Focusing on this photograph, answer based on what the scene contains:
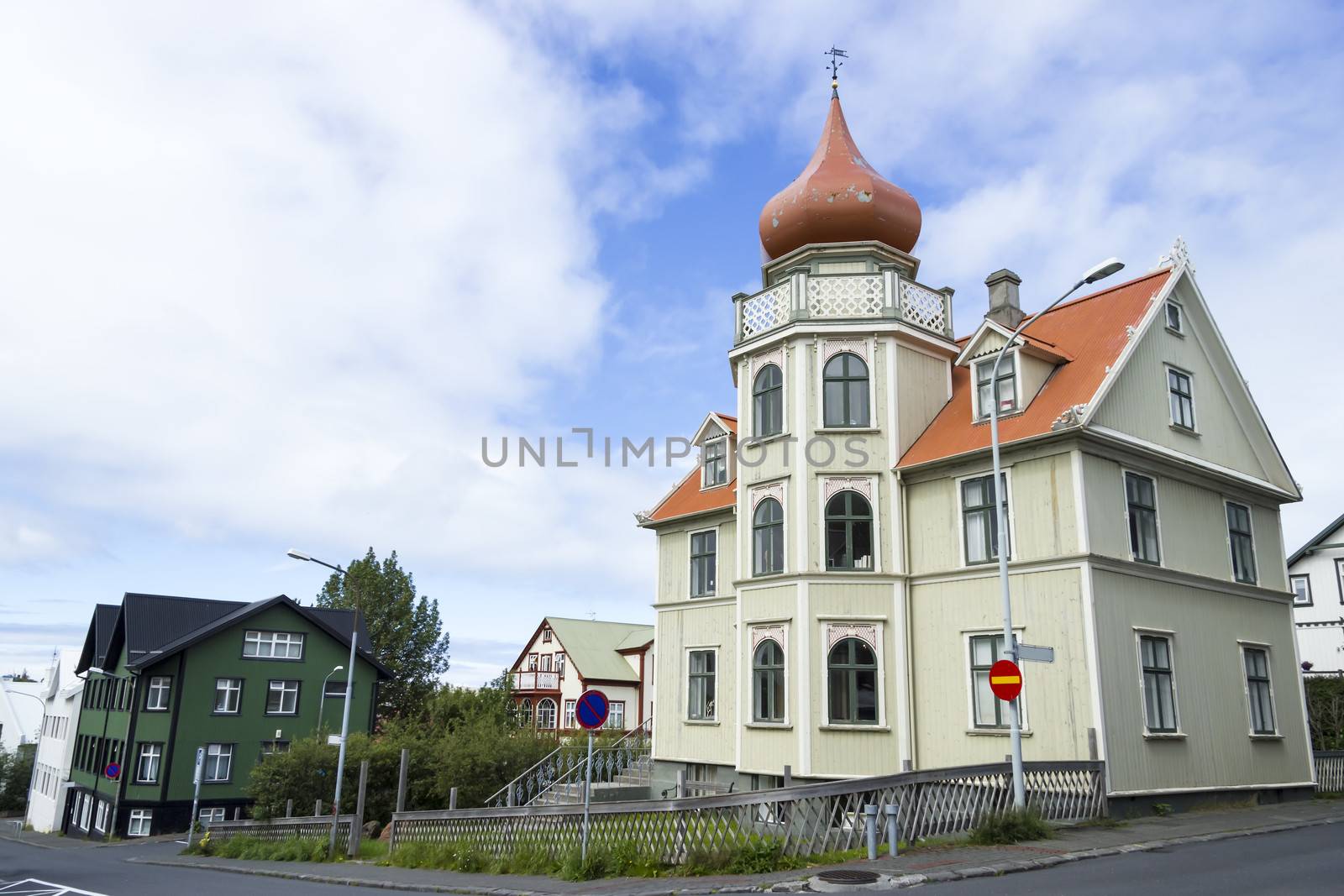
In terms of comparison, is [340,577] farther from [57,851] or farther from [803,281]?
[803,281]

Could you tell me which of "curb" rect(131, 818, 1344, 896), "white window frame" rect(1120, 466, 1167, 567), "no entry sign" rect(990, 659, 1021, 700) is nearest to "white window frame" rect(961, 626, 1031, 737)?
"white window frame" rect(1120, 466, 1167, 567)

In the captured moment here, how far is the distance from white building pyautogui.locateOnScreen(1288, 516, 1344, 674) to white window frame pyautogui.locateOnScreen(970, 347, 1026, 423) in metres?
30.8

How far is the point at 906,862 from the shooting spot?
12766 millimetres

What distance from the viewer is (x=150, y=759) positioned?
45469 millimetres

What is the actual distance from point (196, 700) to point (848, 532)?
37.7 metres

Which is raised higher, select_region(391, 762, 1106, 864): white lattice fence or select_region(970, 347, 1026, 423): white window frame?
select_region(970, 347, 1026, 423): white window frame

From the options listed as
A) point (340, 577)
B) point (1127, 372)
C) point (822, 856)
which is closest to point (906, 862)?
point (822, 856)

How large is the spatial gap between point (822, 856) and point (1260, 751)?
13.3 metres

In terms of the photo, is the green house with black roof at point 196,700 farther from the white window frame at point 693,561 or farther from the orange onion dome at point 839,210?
the orange onion dome at point 839,210

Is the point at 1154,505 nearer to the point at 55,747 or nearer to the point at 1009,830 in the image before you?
the point at 1009,830

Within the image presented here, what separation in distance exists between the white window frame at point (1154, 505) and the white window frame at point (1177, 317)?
385 centimetres

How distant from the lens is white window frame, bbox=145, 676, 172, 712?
46000mm

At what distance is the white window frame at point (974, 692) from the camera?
19.0 meters

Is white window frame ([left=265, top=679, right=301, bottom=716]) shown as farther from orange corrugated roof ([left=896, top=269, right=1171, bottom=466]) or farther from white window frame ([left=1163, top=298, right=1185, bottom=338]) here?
white window frame ([left=1163, top=298, right=1185, bottom=338])
